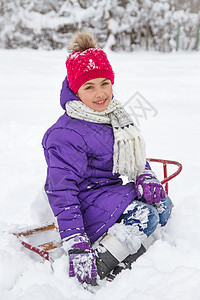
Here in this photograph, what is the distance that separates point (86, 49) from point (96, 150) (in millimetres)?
628

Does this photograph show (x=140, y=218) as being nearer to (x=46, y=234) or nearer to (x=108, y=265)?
(x=108, y=265)

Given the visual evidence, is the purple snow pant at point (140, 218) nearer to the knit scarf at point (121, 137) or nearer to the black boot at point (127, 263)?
the black boot at point (127, 263)

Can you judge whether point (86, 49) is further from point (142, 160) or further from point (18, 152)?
point (18, 152)

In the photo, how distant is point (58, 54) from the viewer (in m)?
13.0

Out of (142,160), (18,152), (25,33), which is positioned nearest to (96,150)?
(142,160)

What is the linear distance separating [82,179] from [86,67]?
640mm

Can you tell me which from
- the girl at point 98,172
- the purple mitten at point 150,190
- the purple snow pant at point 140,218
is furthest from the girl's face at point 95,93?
the purple snow pant at point 140,218

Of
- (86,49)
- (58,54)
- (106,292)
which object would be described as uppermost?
(86,49)

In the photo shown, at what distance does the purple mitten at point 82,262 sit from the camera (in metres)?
1.61

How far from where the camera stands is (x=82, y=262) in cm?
162

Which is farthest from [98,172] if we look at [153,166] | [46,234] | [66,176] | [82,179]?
[153,166]

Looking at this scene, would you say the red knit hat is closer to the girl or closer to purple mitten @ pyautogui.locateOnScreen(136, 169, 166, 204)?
the girl

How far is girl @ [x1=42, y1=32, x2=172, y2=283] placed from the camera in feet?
5.75

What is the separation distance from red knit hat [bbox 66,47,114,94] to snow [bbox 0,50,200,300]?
877 mm
